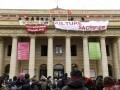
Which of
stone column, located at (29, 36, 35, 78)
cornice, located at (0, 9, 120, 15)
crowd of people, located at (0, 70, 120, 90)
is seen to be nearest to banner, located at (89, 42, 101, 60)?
stone column, located at (29, 36, 35, 78)

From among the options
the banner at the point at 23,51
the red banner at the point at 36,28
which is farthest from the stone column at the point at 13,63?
the red banner at the point at 36,28

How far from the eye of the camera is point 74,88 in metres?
4.43

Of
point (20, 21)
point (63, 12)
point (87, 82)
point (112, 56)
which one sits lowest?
point (87, 82)

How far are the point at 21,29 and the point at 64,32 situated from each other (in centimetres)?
715

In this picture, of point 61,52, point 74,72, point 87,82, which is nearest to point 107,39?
point 61,52

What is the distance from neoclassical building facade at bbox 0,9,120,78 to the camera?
120 feet

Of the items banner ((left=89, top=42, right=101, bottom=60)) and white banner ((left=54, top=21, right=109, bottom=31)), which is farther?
white banner ((left=54, top=21, right=109, bottom=31))

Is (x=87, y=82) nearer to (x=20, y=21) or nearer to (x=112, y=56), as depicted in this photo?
(x=20, y=21)

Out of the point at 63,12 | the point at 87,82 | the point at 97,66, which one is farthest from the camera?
the point at 63,12

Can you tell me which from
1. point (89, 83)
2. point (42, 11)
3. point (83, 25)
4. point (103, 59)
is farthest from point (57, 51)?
point (89, 83)

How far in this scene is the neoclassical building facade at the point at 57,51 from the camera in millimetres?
36438

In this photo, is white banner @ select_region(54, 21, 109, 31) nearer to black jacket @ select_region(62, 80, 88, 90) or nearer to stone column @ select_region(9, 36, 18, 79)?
stone column @ select_region(9, 36, 18, 79)

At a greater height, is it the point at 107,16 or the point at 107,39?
the point at 107,16

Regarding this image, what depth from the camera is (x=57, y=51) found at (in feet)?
135
